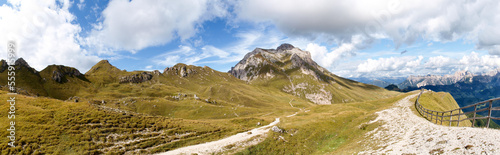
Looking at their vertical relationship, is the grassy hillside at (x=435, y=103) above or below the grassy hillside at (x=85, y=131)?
below

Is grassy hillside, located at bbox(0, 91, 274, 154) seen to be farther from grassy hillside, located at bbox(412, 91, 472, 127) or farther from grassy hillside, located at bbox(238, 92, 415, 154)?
grassy hillside, located at bbox(412, 91, 472, 127)

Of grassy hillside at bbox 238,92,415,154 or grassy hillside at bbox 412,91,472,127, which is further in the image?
grassy hillside at bbox 412,91,472,127

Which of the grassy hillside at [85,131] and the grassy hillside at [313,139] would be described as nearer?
the grassy hillside at [85,131]

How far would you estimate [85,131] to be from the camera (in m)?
33.0

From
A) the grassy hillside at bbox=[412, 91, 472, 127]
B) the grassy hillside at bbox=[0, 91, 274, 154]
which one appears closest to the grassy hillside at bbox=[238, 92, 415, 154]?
the grassy hillside at bbox=[0, 91, 274, 154]

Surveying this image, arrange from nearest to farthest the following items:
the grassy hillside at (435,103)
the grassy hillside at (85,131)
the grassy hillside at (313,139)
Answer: the grassy hillside at (85,131) < the grassy hillside at (313,139) < the grassy hillside at (435,103)

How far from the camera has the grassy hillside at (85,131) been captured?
95.1ft

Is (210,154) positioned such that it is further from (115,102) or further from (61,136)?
(115,102)

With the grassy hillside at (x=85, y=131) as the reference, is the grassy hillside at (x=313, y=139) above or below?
below

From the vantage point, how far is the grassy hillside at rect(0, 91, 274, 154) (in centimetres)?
2898

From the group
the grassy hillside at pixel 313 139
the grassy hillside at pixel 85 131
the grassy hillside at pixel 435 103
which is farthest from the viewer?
the grassy hillside at pixel 435 103

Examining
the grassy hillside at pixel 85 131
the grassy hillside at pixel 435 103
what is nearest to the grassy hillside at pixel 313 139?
the grassy hillside at pixel 85 131

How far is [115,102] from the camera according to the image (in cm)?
14250

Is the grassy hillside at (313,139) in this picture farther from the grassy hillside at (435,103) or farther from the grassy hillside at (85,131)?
the grassy hillside at (435,103)
